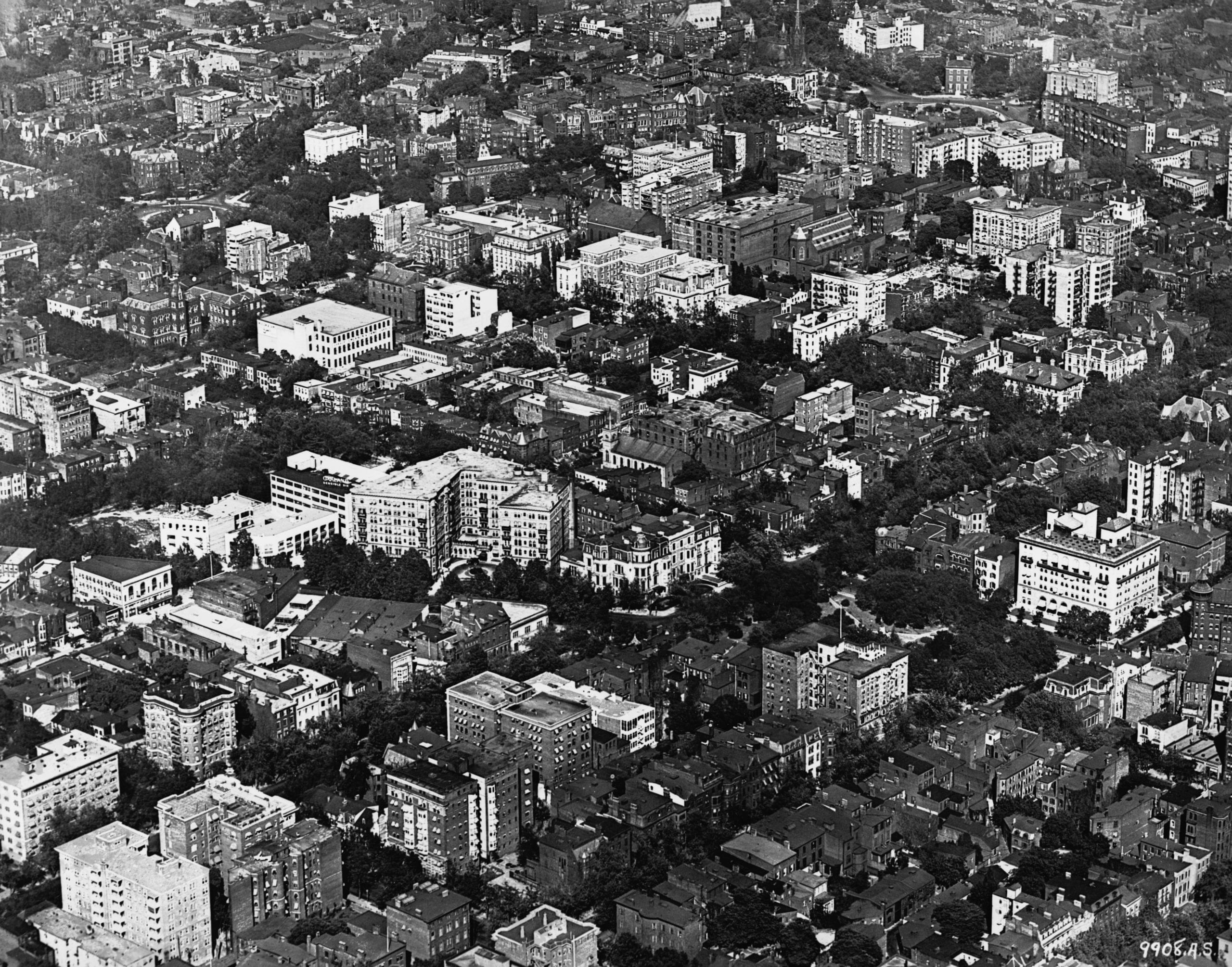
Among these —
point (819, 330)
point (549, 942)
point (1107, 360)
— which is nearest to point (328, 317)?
point (819, 330)

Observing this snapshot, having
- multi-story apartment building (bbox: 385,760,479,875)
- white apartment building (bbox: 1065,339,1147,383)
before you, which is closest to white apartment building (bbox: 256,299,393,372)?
white apartment building (bbox: 1065,339,1147,383)

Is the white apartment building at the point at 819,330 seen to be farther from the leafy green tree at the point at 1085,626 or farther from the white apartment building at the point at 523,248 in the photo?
the leafy green tree at the point at 1085,626

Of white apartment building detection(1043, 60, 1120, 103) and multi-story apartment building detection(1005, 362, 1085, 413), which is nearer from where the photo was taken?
multi-story apartment building detection(1005, 362, 1085, 413)

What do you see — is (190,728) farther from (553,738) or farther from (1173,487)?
(1173,487)

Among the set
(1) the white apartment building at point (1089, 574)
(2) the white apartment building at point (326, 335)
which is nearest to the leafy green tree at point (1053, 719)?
(1) the white apartment building at point (1089, 574)

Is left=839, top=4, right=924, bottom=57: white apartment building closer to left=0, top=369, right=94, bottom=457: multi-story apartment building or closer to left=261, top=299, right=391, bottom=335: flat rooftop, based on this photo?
left=261, top=299, right=391, bottom=335: flat rooftop

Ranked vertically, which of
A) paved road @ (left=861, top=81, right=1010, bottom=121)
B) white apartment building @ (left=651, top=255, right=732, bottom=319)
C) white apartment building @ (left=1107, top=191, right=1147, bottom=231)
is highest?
white apartment building @ (left=651, top=255, right=732, bottom=319)

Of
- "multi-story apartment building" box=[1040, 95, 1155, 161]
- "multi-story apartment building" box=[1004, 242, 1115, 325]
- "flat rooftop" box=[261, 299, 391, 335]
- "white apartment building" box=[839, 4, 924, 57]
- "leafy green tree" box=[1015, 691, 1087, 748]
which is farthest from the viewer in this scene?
"white apartment building" box=[839, 4, 924, 57]
